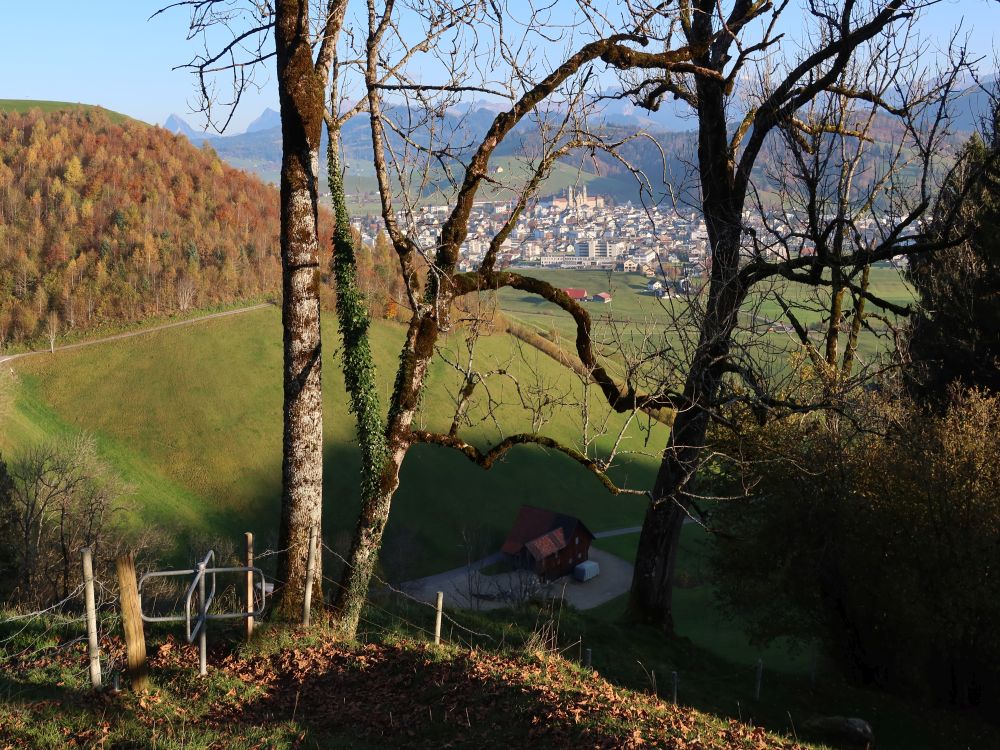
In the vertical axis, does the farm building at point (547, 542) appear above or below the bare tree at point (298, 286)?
below

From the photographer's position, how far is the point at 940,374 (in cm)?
2236

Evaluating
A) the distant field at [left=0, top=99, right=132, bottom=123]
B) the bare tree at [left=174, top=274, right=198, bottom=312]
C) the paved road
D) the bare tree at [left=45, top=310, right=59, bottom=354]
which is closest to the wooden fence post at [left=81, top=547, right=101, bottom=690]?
the paved road

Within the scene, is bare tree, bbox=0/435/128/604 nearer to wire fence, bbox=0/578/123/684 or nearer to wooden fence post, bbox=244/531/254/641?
wire fence, bbox=0/578/123/684

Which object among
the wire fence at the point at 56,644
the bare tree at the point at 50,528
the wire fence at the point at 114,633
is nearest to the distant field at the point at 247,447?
the bare tree at the point at 50,528

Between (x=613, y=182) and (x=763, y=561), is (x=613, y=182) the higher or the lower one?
the higher one

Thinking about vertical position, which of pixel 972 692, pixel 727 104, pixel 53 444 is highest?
pixel 727 104

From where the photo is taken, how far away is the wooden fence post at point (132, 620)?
7344 millimetres

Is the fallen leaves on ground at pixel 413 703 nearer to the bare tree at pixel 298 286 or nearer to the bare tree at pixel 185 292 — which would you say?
the bare tree at pixel 298 286

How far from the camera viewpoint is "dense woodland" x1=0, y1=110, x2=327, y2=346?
80.6m

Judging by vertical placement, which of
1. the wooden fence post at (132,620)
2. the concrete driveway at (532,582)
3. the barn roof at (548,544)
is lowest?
the concrete driveway at (532,582)

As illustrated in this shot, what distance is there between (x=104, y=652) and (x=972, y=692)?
16.8 meters

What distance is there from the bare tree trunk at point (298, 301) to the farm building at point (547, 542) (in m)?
41.3

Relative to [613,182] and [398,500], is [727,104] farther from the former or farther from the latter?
[613,182]

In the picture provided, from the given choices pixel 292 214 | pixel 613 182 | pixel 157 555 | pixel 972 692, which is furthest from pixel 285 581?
pixel 613 182
